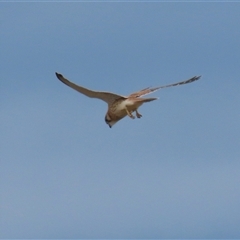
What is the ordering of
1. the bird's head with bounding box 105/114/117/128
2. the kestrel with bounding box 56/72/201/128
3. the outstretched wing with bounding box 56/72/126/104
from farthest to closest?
the bird's head with bounding box 105/114/117/128 → the outstretched wing with bounding box 56/72/126/104 → the kestrel with bounding box 56/72/201/128

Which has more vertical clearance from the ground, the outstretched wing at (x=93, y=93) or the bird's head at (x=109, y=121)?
the outstretched wing at (x=93, y=93)

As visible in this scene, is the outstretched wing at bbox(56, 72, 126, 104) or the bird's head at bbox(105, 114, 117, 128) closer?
the outstretched wing at bbox(56, 72, 126, 104)

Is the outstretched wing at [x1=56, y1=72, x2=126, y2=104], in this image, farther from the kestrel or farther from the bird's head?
the bird's head

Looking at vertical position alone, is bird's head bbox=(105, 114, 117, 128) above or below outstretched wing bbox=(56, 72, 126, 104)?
below

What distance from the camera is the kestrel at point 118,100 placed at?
669 inches

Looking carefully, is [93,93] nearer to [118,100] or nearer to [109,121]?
[118,100]

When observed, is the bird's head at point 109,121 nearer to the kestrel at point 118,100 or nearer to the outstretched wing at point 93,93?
the kestrel at point 118,100

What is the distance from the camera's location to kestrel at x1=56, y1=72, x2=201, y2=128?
1698 cm

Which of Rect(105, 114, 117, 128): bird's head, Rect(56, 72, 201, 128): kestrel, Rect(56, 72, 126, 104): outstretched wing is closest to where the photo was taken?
Rect(56, 72, 201, 128): kestrel

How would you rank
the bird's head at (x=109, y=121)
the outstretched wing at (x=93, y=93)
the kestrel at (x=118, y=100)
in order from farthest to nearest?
the bird's head at (x=109, y=121) < the outstretched wing at (x=93, y=93) < the kestrel at (x=118, y=100)

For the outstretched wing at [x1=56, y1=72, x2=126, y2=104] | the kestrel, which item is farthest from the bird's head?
the outstretched wing at [x1=56, y1=72, x2=126, y2=104]

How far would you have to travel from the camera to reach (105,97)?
17469 mm

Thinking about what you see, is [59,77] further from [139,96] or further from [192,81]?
[192,81]

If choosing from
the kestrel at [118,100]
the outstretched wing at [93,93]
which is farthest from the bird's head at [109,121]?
the outstretched wing at [93,93]
